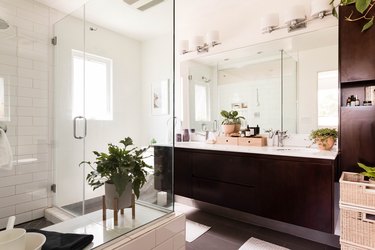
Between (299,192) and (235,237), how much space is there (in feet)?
2.38

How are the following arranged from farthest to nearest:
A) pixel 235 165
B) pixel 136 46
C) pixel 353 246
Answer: pixel 136 46, pixel 235 165, pixel 353 246

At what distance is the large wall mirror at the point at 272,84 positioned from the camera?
206 centimetres

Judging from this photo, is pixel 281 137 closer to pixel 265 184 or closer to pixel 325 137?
pixel 325 137

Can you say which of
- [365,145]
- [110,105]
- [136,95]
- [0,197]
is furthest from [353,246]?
[0,197]

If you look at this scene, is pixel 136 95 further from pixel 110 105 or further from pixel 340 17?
pixel 340 17

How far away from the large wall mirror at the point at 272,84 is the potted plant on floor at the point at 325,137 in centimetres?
14

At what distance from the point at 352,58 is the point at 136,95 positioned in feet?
6.72

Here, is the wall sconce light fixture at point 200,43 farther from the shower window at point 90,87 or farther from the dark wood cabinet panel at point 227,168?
the dark wood cabinet panel at point 227,168

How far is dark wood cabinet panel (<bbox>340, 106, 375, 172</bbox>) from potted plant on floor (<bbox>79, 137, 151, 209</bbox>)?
5.31 feet

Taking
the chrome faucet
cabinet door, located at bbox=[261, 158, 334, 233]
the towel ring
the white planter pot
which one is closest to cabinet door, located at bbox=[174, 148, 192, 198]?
cabinet door, located at bbox=[261, 158, 334, 233]

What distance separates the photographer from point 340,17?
68.7 inches

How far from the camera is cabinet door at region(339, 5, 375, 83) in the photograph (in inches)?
63.7

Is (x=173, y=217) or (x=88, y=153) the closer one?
(x=173, y=217)

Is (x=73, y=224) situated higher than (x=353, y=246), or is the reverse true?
(x=73, y=224)
